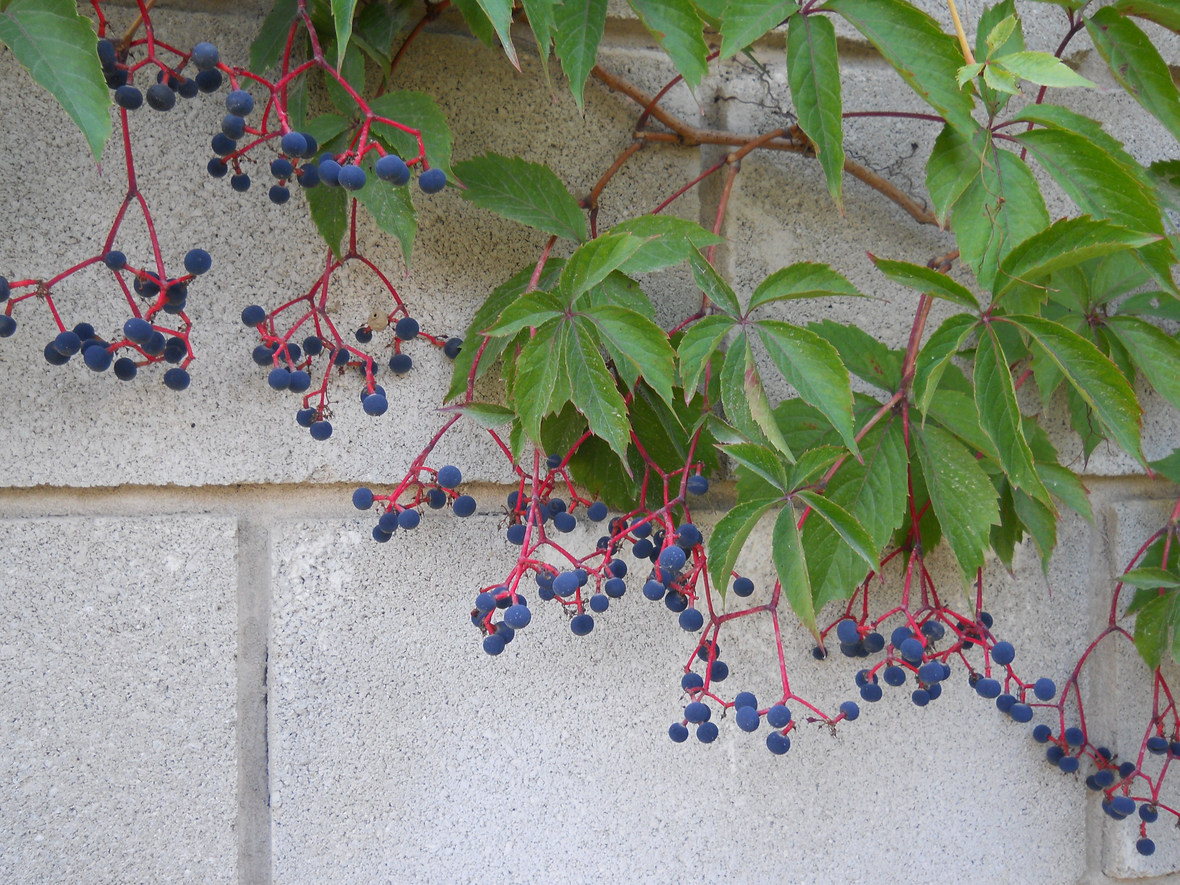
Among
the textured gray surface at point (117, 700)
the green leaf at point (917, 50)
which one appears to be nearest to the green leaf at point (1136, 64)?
the green leaf at point (917, 50)

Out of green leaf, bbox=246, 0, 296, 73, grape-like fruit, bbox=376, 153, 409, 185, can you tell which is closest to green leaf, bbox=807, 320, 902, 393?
grape-like fruit, bbox=376, 153, 409, 185

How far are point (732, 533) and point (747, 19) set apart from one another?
17.3 inches

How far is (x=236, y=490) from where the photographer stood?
2.72 feet

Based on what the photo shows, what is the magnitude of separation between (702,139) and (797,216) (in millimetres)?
152

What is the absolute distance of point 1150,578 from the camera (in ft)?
3.04

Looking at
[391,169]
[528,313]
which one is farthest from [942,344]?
[391,169]

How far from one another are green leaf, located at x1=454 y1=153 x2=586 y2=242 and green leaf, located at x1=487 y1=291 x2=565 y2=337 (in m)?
0.16

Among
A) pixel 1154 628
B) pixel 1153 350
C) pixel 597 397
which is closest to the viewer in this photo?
pixel 597 397

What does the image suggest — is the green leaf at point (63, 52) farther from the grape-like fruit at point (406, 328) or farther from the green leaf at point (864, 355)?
the green leaf at point (864, 355)

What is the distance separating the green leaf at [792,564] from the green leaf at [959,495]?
213 mm

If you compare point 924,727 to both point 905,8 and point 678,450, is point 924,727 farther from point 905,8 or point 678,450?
point 905,8

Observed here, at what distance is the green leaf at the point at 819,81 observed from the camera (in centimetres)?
72

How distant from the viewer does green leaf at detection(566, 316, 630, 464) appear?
651 millimetres

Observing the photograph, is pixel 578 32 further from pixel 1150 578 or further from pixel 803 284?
pixel 1150 578
